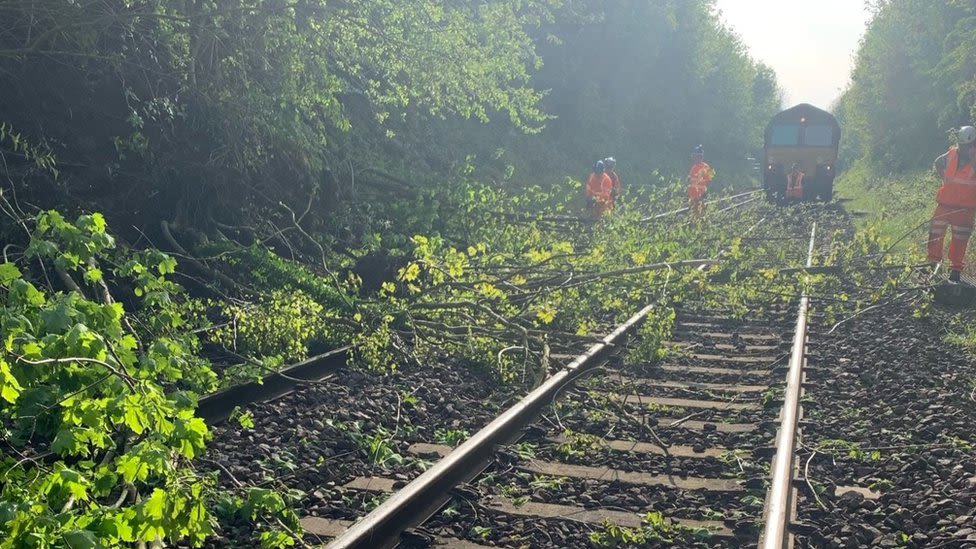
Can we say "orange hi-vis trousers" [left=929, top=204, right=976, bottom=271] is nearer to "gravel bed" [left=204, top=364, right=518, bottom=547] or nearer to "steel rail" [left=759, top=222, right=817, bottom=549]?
"steel rail" [left=759, top=222, right=817, bottom=549]

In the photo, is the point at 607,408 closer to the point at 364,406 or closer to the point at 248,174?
the point at 364,406

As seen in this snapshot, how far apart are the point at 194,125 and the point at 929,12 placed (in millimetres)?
48049

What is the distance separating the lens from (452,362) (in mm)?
8258

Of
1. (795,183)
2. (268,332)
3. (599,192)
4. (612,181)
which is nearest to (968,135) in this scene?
(599,192)

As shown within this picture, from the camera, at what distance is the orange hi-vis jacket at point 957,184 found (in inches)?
469

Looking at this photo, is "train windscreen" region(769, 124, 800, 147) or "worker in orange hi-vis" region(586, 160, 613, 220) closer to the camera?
"worker in orange hi-vis" region(586, 160, 613, 220)

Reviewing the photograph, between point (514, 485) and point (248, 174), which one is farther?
point (248, 174)

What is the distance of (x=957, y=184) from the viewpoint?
12055 mm

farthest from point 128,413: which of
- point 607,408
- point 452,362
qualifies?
point 452,362

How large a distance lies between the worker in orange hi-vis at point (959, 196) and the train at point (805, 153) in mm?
18400

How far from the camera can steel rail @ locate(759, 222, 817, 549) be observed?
4328 mm

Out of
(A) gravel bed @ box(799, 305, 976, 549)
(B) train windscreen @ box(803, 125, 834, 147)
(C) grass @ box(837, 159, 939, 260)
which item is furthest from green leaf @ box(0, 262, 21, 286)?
(B) train windscreen @ box(803, 125, 834, 147)

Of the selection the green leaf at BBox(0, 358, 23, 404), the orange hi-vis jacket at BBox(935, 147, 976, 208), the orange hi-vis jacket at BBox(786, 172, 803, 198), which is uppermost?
the orange hi-vis jacket at BBox(786, 172, 803, 198)

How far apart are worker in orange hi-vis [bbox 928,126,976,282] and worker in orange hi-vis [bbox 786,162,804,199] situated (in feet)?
59.6
